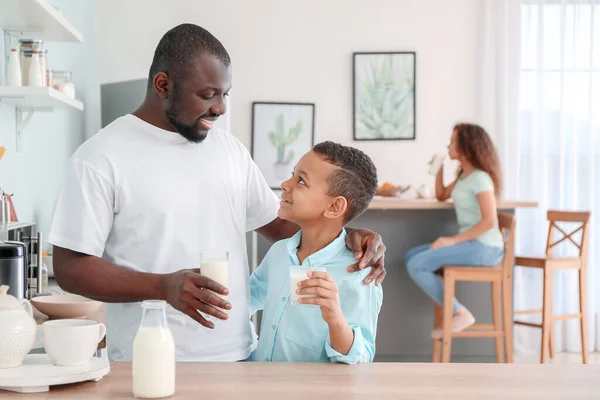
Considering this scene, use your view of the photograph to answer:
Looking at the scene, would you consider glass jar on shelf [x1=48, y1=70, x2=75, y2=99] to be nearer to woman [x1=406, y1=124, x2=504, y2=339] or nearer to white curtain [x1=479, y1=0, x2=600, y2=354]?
A: woman [x1=406, y1=124, x2=504, y2=339]

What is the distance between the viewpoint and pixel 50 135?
161 inches

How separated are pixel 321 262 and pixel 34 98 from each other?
1747 millimetres

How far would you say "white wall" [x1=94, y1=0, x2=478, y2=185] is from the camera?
20.3 feet

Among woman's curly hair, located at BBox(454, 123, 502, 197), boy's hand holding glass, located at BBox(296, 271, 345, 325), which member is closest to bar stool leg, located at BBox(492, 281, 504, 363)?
woman's curly hair, located at BBox(454, 123, 502, 197)

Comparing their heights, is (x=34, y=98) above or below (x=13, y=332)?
above

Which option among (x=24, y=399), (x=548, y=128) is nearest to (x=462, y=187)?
(x=548, y=128)

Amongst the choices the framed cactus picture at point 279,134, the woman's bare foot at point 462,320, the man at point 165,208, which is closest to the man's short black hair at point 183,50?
the man at point 165,208

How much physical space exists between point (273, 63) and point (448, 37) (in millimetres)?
1346

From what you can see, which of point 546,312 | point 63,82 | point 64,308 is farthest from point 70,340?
point 546,312

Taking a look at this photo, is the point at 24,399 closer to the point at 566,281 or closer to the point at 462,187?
the point at 462,187

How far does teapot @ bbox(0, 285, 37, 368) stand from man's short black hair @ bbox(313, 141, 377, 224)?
736mm

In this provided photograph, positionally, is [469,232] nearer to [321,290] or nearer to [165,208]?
[165,208]

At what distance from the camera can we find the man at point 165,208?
68.3 inches

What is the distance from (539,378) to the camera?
1.54 meters
